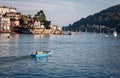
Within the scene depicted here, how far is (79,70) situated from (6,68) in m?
11.3

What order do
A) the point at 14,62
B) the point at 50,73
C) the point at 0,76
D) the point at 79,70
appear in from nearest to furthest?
the point at 0,76 → the point at 50,73 → the point at 79,70 → the point at 14,62

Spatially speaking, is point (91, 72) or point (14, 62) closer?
point (91, 72)

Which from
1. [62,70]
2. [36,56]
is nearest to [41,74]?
[62,70]

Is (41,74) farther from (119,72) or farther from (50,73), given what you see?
(119,72)

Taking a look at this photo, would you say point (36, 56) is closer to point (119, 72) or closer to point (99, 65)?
point (99, 65)

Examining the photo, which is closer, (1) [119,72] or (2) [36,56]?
(1) [119,72]

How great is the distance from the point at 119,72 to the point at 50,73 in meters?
10.7

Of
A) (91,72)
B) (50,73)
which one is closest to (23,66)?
(50,73)

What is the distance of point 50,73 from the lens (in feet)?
164

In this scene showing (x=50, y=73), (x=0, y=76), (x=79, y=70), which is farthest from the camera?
A: (x=79, y=70)

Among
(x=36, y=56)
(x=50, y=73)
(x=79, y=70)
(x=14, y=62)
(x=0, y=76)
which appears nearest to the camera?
(x=0, y=76)

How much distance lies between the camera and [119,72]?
52.2 metres

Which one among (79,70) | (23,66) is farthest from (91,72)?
(23,66)

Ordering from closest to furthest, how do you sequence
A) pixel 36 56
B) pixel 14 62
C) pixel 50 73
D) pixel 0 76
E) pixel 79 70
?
pixel 0 76 → pixel 50 73 → pixel 79 70 → pixel 14 62 → pixel 36 56
